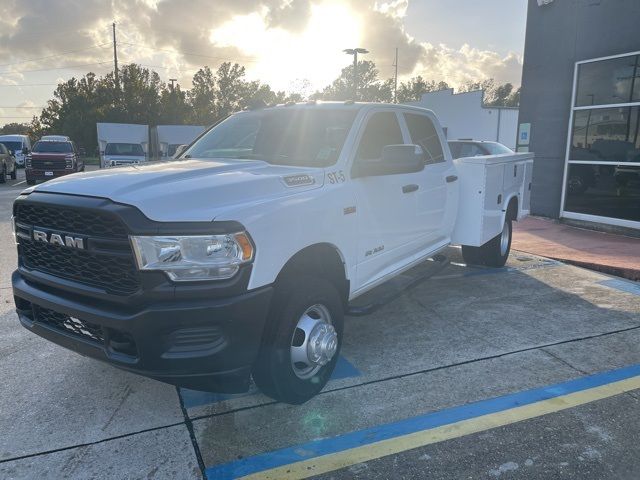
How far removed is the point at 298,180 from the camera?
3211mm

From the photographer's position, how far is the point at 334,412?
324cm

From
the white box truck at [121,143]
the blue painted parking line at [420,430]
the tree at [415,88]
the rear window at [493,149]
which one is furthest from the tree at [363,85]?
the blue painted parking line at [420,430]

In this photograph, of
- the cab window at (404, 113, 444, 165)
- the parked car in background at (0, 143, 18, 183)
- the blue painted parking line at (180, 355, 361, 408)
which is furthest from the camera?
the parked car in background at (0, 143, 18, 183)

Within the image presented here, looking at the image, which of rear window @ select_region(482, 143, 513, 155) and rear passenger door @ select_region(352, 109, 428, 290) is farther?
rear window @ select_region(482, 143, 513, 155)

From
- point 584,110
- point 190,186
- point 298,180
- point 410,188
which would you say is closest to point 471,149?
point 584,110

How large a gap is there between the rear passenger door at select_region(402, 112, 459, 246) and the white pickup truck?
53cm

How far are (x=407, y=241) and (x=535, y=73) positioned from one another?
338 inches

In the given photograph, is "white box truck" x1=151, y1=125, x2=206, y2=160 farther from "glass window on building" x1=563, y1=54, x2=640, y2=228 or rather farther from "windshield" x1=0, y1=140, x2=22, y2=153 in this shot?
"glass window on building" x1=563, y1=54, x2=640, y2=228

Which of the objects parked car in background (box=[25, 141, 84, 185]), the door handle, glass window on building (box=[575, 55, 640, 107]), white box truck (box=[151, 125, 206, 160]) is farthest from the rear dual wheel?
white box truck (box=[151, 125, 206, 160])

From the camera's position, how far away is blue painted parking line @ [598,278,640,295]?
235 inches

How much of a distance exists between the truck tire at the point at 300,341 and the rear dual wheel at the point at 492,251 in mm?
3756

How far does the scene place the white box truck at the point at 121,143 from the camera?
21078 millimetres

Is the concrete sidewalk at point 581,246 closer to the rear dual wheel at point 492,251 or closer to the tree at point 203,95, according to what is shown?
the rear dual wheel at point 492,251

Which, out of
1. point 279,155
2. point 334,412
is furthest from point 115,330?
point 279,155
